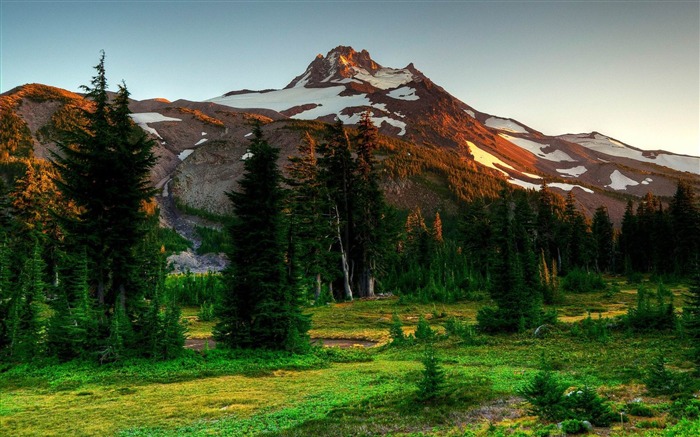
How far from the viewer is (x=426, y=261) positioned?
72500 mm

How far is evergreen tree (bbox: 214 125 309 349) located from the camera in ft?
73.7

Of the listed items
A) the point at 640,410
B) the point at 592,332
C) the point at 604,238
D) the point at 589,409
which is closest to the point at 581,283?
the point at 592,332

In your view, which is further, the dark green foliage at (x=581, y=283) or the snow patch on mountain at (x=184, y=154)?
the snow patch on mountain at (x=184, y=154)

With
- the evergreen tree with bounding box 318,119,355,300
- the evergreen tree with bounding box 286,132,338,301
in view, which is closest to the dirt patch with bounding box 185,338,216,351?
the evergreen tree with bounding box 286,132,338,301

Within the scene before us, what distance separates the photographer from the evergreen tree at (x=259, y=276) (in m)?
22.5

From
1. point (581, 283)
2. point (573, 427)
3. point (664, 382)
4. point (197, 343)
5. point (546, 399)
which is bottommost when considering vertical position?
point (581, 283)

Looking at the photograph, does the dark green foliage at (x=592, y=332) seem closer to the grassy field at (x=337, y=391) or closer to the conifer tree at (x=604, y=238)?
the grassy field at (x=337, y=391)

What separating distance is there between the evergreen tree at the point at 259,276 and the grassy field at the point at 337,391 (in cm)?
126

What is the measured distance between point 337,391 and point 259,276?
9.23 m

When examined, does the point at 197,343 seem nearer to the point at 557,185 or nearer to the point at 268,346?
the point at 268,346

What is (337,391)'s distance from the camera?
587 inches

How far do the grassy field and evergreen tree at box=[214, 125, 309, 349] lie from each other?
49.6 inches

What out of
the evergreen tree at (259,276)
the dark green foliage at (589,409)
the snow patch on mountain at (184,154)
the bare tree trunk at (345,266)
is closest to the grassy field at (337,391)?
the dark green foliage at (589,409)

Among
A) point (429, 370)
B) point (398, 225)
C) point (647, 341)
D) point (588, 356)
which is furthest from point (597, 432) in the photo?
point (398, 225)
